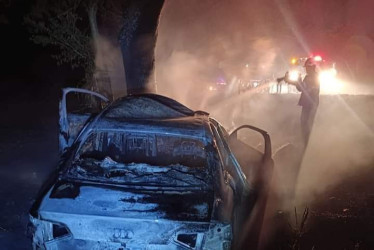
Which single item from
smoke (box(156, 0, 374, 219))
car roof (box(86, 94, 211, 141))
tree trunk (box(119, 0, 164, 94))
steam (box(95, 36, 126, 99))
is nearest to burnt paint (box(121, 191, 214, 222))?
car roof (box(86, 94, 211, 141))

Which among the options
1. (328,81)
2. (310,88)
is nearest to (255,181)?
(310,88)

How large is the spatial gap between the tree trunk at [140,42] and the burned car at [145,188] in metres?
4.86

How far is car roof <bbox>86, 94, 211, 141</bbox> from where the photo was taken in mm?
4020

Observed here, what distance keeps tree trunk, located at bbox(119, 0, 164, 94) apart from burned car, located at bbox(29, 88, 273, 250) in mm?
4859

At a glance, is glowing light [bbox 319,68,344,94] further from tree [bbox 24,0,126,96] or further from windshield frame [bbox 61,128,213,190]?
windshield frame [bbox 61,128,213,190]

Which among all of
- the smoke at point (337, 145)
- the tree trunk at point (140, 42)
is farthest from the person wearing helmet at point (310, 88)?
the tree trunk at point (140, 42)

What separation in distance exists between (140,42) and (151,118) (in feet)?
18.2

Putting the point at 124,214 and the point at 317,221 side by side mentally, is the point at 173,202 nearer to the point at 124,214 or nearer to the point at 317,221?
the point at 124,214

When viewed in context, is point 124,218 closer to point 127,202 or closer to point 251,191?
point 127,202

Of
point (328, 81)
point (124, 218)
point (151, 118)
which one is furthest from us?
point (328, 81)

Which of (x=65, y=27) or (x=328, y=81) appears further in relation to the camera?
(x=328, y=81)

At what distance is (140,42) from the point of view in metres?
9.88

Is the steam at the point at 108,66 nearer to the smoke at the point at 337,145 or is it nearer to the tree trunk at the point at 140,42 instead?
the tree trunk at the point at 140,42

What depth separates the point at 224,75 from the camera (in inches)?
802
